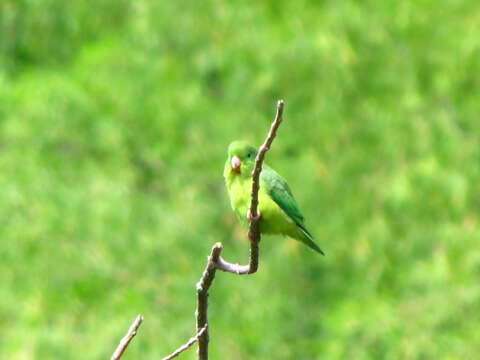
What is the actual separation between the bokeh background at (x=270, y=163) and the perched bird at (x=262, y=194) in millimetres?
5304

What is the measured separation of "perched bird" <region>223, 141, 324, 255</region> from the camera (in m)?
3.37

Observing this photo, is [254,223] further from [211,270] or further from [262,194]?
[262,194]

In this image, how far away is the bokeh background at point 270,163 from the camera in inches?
354

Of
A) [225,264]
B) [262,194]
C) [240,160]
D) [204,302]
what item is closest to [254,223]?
[225,264]

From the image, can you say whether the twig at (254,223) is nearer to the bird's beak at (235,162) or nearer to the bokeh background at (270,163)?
the bird's beak at (235,162)

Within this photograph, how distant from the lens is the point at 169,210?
945cm

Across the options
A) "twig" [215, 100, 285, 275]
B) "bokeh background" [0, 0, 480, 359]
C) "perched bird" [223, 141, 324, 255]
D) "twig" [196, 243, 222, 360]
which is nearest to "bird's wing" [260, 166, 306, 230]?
"perched bird" [223, 141, 324, 255]

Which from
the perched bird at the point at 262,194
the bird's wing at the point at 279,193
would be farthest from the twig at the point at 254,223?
the bird's wing at the point at 279,193

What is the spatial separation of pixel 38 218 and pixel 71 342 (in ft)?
3.23

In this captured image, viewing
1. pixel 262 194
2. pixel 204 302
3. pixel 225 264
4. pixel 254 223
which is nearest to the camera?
pixel 204 302

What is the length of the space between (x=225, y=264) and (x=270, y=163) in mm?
6533

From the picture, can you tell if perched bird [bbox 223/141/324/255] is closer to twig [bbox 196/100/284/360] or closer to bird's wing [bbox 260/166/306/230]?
bird's wing [bbox 260/166/306/230]

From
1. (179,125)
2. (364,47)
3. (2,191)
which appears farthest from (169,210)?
(364,47)

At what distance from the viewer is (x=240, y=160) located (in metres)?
3.38
